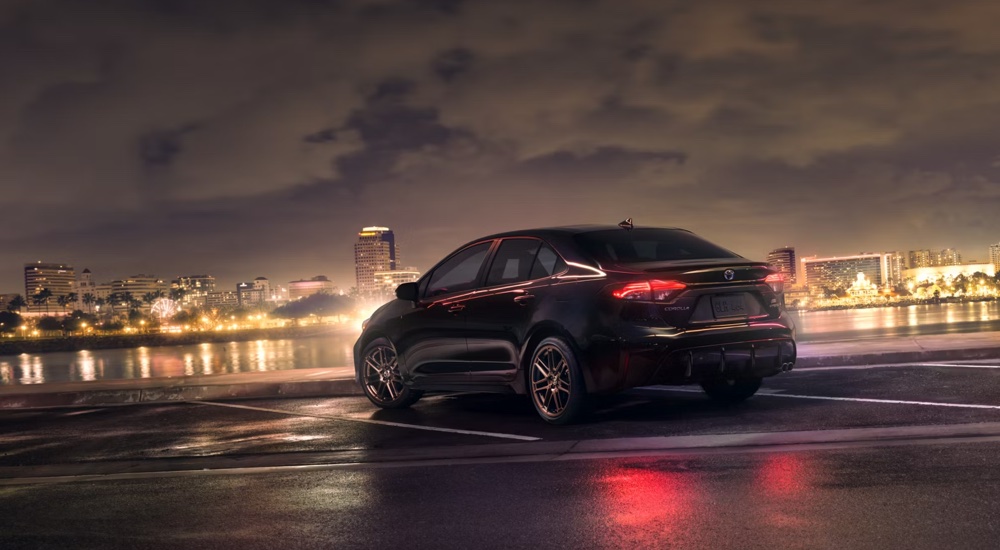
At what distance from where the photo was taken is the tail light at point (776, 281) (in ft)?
28.1

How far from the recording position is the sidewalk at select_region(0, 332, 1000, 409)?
12.7m

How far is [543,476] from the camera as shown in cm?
622

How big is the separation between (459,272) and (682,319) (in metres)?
2.89

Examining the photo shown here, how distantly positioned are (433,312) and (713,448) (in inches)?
152

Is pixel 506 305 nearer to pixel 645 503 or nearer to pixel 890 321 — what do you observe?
pixel 645 503

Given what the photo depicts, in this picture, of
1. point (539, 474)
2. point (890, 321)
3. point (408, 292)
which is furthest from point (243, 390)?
point (890, 321)

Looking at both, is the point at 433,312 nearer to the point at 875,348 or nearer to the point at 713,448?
the point at 713,448

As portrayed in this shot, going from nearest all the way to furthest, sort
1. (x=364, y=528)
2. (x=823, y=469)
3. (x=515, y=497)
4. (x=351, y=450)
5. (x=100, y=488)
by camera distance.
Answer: (x=364, y=528)
(x=515, y=497)
(x=823, y=469)
(x=100, y=488)
(x=351, y=450)

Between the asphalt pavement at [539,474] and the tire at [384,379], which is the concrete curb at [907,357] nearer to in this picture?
the asphalt pavement at [539,474]

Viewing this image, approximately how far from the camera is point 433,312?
9.89 meters

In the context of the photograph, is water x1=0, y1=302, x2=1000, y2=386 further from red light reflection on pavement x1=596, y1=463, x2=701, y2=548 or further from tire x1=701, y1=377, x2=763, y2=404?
red light reflection on pavement x1=596, y1=463, x2=701, y2=548

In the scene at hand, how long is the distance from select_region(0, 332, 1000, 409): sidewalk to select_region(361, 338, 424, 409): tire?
83.9 inches

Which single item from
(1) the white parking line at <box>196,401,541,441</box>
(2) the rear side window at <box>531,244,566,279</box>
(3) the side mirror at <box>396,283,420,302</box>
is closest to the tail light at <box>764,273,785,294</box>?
(2) the rear side window at <box>531,244,566,279</box>

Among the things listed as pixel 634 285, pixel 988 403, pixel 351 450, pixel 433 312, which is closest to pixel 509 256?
pixel 433 312
